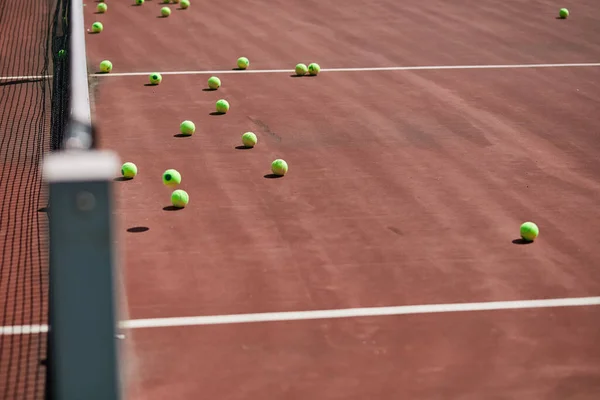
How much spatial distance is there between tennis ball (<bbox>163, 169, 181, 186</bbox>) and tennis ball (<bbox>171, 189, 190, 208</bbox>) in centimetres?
47

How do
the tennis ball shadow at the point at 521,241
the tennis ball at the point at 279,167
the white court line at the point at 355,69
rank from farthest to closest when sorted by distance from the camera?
the white court line at the point at 355,69 → the tennis ball at the point at 279,167 → the tennis ball shadow at the point at 521,241

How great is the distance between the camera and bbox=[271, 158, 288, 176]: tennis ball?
33.4 feet

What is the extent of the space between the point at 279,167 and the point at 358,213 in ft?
4.47

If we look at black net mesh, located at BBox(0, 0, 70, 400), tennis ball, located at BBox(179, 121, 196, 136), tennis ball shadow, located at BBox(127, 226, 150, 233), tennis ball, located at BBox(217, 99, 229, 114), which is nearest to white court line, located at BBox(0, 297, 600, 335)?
black net mesh, located at BBox(0, 0, 70, 400)

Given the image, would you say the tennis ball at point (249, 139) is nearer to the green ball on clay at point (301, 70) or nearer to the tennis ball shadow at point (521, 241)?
the tennis ball shadow at point (521, 241)

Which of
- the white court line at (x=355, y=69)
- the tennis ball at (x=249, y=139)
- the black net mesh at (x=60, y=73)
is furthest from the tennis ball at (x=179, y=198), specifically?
the white court line at (x=355, y=69)

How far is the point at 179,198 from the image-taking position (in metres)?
9.21

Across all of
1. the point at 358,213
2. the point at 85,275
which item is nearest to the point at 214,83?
the point at 358,213

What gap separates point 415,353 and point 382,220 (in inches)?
106

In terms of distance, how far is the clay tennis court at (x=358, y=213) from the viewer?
20.7 ft

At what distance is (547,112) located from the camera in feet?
43.1

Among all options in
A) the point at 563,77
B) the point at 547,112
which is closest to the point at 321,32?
the point at 563,77

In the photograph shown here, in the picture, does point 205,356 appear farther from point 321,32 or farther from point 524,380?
point 321,32

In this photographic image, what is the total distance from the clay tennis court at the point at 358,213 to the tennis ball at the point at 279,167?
0.08 metres
